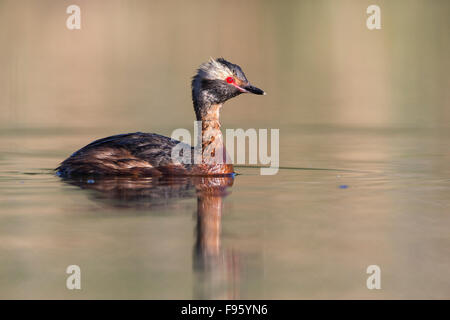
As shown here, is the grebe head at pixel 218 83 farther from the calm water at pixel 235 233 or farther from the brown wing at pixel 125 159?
the calm water at pixel 235 233

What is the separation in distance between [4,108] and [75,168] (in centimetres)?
1228

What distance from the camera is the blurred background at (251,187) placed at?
6.94 m

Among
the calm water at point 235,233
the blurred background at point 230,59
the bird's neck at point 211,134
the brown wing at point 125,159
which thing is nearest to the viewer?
the calm water at point 235,233

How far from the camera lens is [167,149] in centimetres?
1199

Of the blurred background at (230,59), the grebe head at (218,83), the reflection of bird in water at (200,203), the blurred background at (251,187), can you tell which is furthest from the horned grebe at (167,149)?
the blurred background at (230,59)

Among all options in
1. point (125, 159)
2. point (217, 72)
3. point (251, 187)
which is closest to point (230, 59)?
point (217, 72)

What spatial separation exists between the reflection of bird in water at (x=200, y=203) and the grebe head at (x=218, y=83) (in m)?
1.17

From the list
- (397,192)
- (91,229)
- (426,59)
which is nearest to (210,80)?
(397,192)

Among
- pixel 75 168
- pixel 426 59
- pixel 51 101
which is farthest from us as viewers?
pixel 426 59

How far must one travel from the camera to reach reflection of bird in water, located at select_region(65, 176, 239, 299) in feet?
22.2

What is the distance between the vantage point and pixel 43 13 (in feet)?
159

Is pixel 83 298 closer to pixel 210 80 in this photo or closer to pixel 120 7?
pixel 210 80

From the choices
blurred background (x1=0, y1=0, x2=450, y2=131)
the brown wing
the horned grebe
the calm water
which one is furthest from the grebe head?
blurred background (x1=0, y1=0, x2=450, y2=131)

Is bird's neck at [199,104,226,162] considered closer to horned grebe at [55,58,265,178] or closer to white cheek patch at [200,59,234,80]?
horned grebe at [55,58,265,178]
